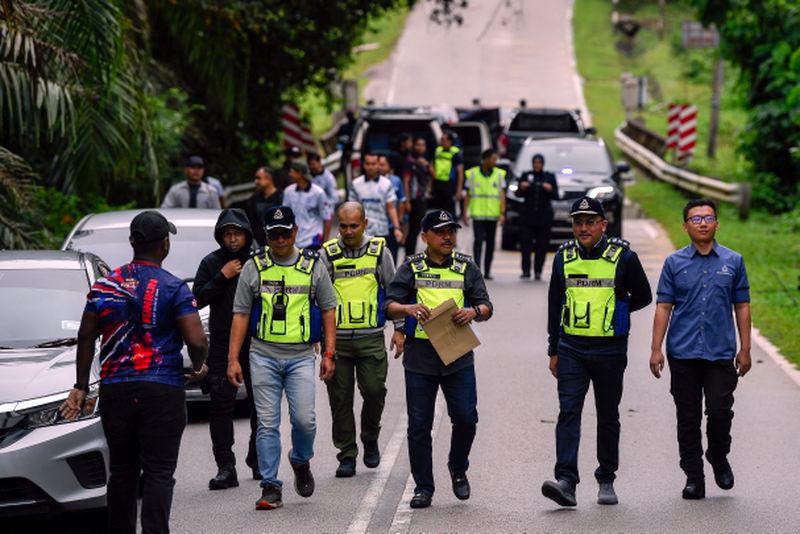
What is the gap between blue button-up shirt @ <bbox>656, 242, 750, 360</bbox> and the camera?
9453mm

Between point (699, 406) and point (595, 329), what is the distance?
0.88 m

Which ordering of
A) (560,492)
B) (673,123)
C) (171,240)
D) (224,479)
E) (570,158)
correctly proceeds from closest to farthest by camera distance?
(560,492), (224,479), (171,240), (570,158), (673,123)

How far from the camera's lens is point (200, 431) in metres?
12.1

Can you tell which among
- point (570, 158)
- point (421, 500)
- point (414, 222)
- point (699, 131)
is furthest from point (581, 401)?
point (699, 131)

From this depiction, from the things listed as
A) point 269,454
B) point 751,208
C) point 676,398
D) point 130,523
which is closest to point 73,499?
point 130,523

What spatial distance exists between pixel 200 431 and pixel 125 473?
14.8 feet

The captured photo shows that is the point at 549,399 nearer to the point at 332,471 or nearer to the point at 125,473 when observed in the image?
the point at 332,471

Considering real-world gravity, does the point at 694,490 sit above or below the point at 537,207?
below

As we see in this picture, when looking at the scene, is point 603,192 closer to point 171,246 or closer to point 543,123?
point 543,123

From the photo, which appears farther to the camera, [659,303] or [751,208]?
A: [751,208]

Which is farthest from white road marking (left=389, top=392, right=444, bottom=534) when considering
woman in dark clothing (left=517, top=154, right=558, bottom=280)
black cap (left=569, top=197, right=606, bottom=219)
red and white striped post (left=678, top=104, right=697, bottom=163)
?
red and white striped post (left=678, top=104, right=697, bottom=163)

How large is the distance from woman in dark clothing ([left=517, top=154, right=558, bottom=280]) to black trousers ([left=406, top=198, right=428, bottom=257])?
157 cm

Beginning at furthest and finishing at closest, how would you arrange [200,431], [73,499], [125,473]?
[200,431] → [73,499] → [125,473]

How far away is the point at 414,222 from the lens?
75.1 ft
